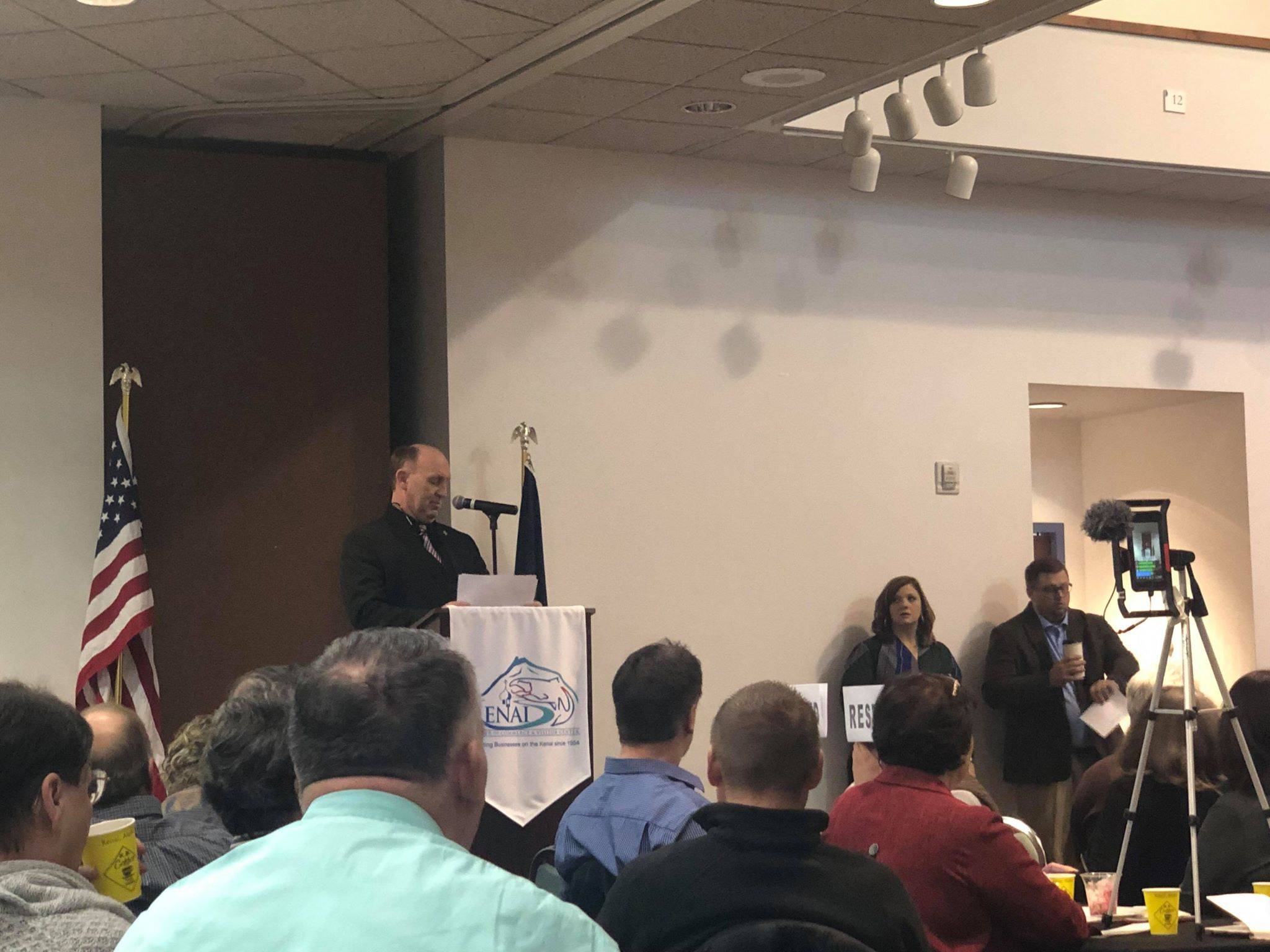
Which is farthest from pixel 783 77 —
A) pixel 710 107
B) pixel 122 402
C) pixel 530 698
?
pixel 122 402

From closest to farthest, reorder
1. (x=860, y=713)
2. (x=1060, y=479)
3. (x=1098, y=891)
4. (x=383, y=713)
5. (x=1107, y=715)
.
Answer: (x=383, y=713)
(x=1098, y=891)
(x=860, y=713)
(x=1107, y=715)
(x=1060, y=479)

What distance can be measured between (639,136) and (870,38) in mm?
1487

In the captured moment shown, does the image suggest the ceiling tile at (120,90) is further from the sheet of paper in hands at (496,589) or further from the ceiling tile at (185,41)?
the sheet of paper in hands at (496,589)

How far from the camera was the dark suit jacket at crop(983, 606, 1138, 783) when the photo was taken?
23.3ft

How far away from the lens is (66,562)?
18.8 feet

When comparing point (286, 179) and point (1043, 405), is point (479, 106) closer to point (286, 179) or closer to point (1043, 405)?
point (286, 179)

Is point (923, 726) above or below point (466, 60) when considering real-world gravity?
below

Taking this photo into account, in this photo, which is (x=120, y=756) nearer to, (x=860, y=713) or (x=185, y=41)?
(x=860, y=713)

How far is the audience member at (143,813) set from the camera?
2719 millimetres

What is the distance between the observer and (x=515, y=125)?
20.6ft

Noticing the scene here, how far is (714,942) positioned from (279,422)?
459 centimetres

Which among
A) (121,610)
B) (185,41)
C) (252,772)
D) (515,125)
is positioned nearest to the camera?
(252,772)

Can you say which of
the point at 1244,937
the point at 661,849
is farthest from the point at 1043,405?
the point at 661,849

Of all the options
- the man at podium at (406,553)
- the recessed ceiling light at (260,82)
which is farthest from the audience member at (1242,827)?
the recessed ceiling light at (260,82)
